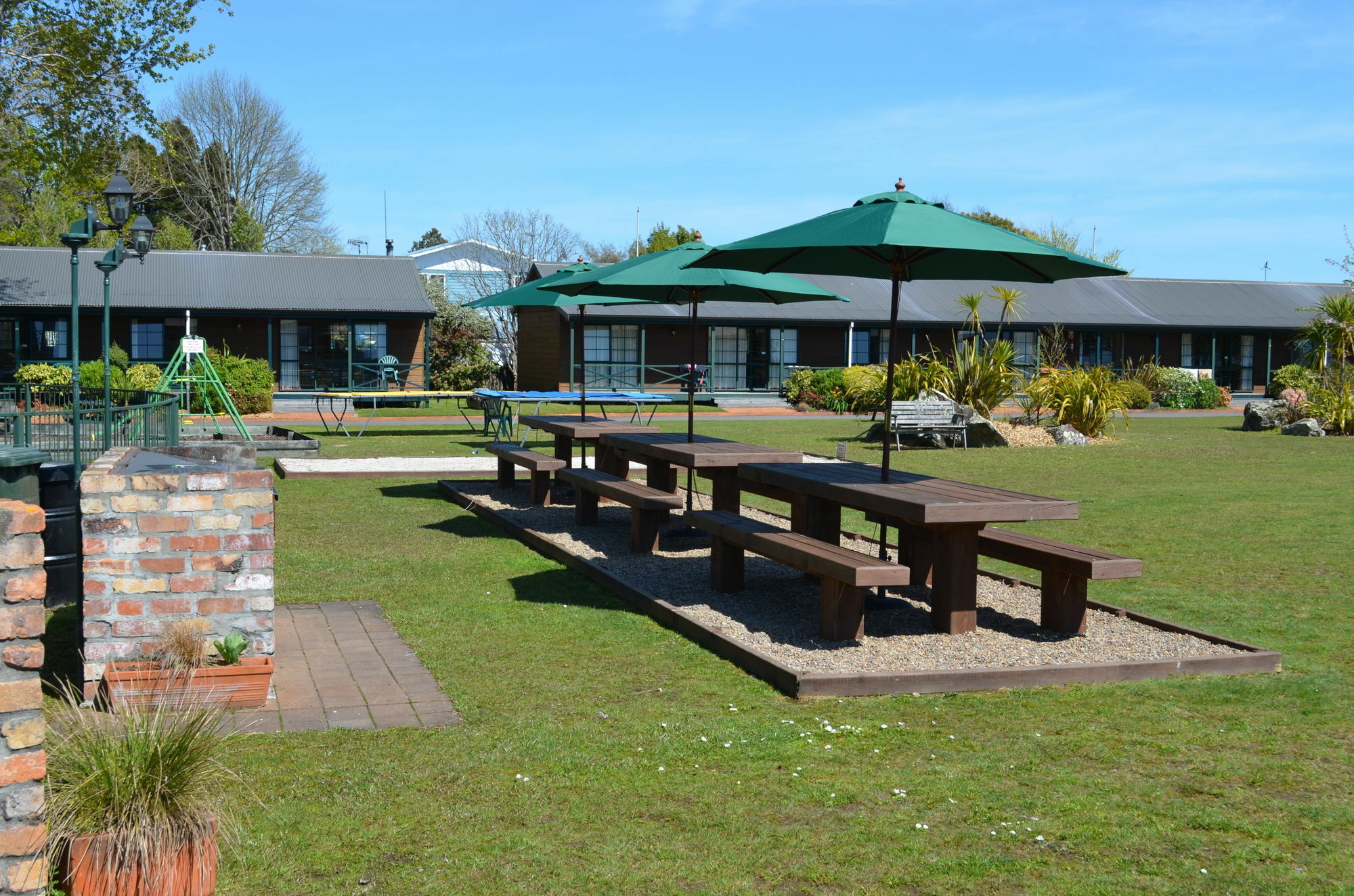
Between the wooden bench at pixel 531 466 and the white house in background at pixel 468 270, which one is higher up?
the white house in background at pixel 468 270

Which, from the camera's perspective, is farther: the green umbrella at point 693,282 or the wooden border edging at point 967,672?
the green umbrella at point 693,282

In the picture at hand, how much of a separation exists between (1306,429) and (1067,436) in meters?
5.71

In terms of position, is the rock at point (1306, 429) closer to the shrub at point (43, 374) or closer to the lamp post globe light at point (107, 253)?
the lamp post globe light at point (107, 253)

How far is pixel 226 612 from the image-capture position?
529cm

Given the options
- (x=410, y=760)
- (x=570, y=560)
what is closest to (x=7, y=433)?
(x=570, y=560)

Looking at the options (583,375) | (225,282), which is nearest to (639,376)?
(225,282)

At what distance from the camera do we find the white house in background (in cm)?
4900

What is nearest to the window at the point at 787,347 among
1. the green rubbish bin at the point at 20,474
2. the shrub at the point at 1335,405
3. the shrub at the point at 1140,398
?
the shrub at the point at 1140,398

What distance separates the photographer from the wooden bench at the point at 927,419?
61.5 ft

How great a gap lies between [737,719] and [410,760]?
54.7 inches

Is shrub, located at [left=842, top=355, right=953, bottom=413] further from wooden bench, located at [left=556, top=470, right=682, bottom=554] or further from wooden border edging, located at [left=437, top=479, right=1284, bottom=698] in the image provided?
wooden border edging, located at [left=437, top=479, right=1284, bottom=698]

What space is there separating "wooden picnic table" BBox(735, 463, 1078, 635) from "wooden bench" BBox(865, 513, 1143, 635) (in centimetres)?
25

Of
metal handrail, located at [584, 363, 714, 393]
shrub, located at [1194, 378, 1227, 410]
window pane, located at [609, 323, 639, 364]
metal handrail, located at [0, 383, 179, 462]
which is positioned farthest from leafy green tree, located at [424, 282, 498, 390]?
metal handrail, located at [0, 383, 179, 462]

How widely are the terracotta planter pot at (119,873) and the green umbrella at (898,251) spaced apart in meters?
4.37
